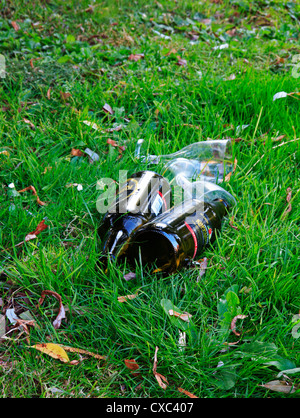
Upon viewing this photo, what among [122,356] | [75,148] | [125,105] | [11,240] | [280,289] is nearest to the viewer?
[122,356]

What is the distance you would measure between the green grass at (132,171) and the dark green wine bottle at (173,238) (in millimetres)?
80

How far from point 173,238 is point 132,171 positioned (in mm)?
905

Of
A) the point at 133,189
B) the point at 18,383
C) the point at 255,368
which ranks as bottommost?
the point at 18,383

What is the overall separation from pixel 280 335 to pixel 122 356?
0.68 meters

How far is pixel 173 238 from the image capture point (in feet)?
6.32

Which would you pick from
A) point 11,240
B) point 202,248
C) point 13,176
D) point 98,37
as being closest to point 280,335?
point 202,248

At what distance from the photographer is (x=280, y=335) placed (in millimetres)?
1730

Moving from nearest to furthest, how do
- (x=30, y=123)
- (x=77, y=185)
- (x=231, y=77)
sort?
1. (x=77, y=185)
2. (x=30, y=123)
3. (x=231, y=77)

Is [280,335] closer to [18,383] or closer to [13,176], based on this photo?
[18,383]

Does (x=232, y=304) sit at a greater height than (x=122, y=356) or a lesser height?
greater

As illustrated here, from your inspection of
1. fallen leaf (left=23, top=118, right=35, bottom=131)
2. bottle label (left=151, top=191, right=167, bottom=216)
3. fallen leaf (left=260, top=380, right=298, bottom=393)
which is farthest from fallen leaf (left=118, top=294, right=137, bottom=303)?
fallen leaf (left=23, top=118, right=35, bottom=131)

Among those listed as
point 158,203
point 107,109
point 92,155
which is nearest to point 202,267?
point 158,203

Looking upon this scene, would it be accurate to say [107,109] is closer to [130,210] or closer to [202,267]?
[130,210]

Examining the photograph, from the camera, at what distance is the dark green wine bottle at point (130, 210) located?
2108mm
